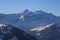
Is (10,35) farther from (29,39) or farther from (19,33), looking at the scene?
(29,39)

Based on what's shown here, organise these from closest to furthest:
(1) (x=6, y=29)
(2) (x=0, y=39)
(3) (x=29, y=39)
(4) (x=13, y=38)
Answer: (2) (x=0, y=39) < (4) (x=13, y=38) < (1) (x=6, y=29) < (3) (x=29, y=39)

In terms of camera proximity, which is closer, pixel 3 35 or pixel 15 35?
pixel 3 35

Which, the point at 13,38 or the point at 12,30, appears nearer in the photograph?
the point at 13,38

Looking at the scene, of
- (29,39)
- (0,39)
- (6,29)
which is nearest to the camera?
(0,39)

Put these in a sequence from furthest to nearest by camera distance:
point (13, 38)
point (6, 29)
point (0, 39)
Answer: point (6, 29)
point (13, 38)
point (0, 39)

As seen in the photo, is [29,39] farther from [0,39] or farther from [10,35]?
[0,39]

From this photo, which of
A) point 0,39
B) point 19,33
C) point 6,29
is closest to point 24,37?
point 19,33

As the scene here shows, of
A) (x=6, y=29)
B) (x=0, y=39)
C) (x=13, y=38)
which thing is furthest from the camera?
(x=6, y=29)

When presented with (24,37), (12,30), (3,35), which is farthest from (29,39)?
(3,35)
